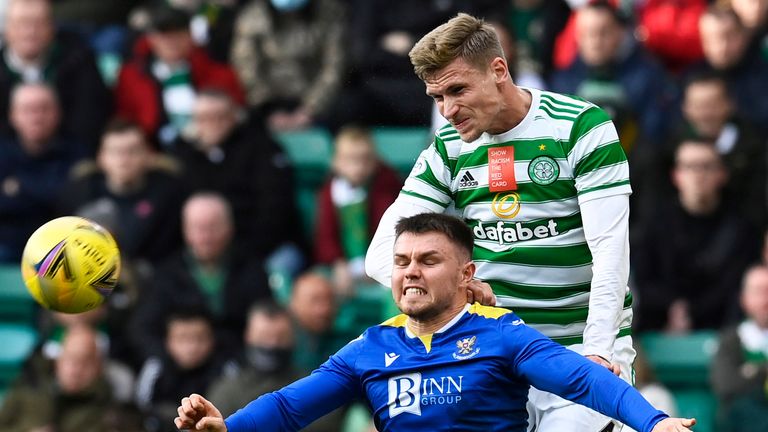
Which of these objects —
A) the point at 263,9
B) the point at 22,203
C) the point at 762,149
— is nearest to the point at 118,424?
the point at 22,203

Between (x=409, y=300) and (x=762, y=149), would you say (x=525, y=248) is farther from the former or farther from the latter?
(x=762, y=149)

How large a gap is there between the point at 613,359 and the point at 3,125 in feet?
24.6

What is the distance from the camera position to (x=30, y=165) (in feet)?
42.1

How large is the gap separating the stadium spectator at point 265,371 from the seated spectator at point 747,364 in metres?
2.62

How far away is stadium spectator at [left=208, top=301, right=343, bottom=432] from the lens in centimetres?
1109

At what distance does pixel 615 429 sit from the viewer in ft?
22.5

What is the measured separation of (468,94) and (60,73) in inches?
285

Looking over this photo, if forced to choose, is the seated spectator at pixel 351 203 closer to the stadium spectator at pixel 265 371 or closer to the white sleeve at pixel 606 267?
the stadium spectator at pixel 265 371

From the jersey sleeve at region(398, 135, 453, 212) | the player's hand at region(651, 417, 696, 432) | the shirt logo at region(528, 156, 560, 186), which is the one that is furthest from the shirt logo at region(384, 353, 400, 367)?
the player's hand at region(651, 417, 696, 432)

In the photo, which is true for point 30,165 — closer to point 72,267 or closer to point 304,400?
point 72,267

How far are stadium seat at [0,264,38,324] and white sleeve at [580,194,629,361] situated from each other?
6.95 metres

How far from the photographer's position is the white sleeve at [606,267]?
643 centimetres

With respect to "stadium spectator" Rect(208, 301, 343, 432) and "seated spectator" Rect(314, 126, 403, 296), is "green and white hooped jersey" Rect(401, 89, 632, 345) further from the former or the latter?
"seated spectator" Rect(314, 126, 403, 296)

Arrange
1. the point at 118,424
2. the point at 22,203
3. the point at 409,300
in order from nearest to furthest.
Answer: the point at 409,300 → the point at 118,424 → the point at 22,203
